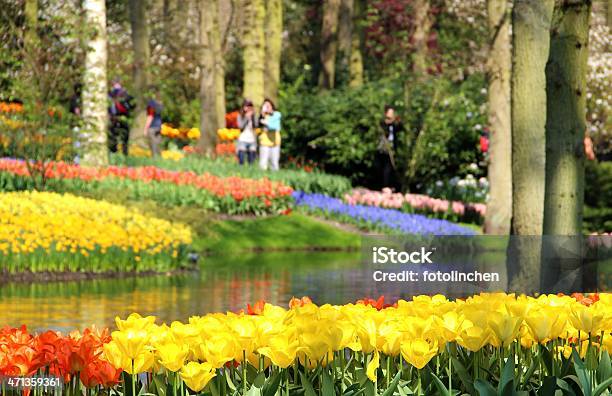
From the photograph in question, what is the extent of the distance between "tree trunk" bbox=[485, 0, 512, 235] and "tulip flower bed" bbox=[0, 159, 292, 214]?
3918mm

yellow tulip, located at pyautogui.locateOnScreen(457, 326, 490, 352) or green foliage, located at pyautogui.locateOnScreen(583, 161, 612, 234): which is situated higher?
yellow tulip, located at pyautogui.locateOnScreen(457, 326, 490, 352)

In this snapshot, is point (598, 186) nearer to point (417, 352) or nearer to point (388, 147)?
point (388, 147)

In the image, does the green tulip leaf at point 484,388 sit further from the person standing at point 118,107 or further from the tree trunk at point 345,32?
the tree trunk at point 345,32

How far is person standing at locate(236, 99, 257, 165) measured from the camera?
109 feet

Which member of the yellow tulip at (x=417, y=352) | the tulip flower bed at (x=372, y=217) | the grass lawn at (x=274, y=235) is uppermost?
the yellow tulip at (x=417, y=352)

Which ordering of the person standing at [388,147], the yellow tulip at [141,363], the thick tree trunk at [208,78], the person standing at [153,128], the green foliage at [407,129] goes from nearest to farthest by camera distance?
1. the yellow tulip at [141,363]
2. the person standing at [388,147]
3. the green foliage at [407,129]
4. the person standing at [153,128]
5. the thick tree trunk at [208,78]

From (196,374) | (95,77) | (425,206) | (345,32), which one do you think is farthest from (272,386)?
(345,32)

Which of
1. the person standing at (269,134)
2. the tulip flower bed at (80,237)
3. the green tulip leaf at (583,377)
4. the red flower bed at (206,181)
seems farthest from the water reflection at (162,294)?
the person standing at (269,134)

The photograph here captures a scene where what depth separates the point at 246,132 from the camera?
33375 millimetres

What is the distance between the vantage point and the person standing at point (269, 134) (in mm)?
32312

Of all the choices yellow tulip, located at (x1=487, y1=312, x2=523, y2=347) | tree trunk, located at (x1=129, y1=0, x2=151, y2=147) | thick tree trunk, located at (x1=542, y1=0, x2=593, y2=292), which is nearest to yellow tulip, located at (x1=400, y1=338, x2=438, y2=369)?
yellow tulip, located at (x1=487, y1=312, x2=523, y2=347)

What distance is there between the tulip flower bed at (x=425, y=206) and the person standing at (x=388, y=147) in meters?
2.53

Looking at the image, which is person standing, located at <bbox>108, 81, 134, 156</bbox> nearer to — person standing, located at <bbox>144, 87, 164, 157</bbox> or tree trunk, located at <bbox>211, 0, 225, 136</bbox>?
person standing, located at <bbox>144, 87, 164, 157</bbox>

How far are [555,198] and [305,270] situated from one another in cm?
985
